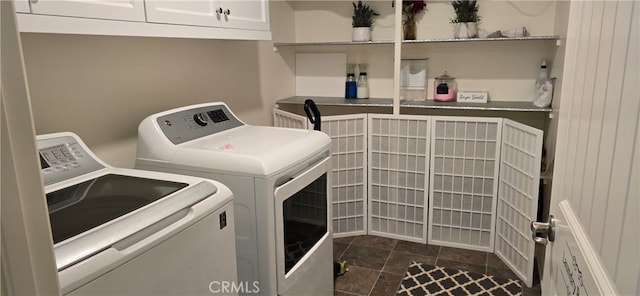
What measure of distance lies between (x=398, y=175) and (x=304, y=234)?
4.39 ft

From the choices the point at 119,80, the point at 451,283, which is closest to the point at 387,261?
the point at 451,283

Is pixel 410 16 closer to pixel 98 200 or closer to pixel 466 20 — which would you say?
pixel 466 20

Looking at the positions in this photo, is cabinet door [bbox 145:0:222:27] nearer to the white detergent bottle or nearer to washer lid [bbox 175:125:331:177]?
washer lid [bbox 175:125:331:177]

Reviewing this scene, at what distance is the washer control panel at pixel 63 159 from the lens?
1.43 m

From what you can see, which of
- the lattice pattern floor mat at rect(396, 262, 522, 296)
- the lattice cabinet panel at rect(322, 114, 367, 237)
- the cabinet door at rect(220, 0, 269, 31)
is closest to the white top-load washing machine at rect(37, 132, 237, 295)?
the cabinet door at rect(220, 0, 269, 31)

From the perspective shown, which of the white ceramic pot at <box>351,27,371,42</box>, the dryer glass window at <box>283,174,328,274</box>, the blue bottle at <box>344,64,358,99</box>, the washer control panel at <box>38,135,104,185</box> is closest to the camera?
the washer control panel at <box>38,135,104,185</box>

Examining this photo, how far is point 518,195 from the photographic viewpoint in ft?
8.54

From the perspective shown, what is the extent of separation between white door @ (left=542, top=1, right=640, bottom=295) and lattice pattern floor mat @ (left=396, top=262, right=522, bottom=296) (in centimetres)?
155

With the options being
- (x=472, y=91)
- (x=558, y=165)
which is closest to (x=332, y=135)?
(x=472, y=91)

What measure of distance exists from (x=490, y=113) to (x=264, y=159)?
2.16 metres

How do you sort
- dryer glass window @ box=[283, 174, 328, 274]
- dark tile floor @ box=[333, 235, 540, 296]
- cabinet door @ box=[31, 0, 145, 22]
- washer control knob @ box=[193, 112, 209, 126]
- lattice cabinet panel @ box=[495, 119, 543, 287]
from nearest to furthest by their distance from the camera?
1. cabinet door @ box=[31, 0, 145, 22]
2. dryer glass window @ box=[283, 174, 328, 274]
3. washer control knob @ box=[193, 112, 209, 126]
4. lattice cabinet panel @ box=[495, 119, 543, 287]
5. dark tile floor @ box=[333, 235, 540, 296]

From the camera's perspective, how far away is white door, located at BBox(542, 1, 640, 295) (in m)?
0.60

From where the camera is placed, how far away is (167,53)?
2.15 m

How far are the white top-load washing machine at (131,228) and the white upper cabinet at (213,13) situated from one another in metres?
0.57
